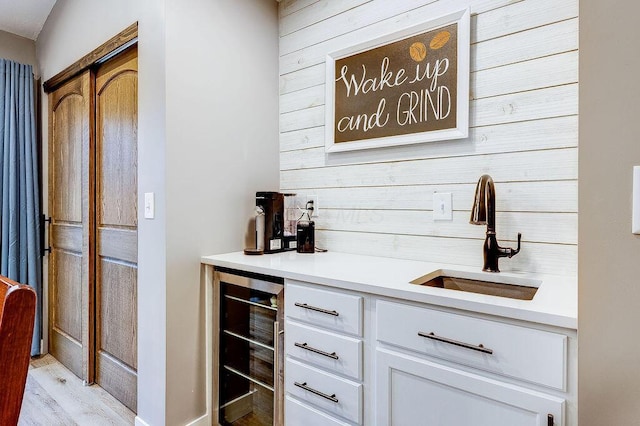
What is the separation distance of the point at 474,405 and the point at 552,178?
0.89 m

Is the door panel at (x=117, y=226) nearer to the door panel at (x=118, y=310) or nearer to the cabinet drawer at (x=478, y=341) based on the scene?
the door panel at (x=118, y=310)

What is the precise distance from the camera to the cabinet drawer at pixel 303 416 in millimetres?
1417

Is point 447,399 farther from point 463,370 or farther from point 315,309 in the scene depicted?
point 315,309

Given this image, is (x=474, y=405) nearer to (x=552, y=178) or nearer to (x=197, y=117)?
(x=552, y=178)

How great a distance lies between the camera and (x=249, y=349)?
1.82 m

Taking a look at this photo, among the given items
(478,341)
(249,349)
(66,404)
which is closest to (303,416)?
(249,349)

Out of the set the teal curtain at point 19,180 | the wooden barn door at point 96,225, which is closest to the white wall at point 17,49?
the teal curtain at point 19,180

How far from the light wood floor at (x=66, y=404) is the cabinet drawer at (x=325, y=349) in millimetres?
1204

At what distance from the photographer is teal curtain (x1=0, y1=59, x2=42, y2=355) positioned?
8.73ft

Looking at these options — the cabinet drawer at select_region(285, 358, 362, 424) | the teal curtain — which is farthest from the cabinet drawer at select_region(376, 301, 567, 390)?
the teal curtain

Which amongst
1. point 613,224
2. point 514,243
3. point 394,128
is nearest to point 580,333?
point 613,224

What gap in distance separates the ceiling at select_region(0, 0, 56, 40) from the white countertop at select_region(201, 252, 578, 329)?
94.0 inches

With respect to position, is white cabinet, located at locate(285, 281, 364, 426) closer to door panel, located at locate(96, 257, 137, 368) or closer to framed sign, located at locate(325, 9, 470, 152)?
framed sign, located at locate(325, 9, 470, 152)

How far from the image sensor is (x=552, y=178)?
4.67ft
